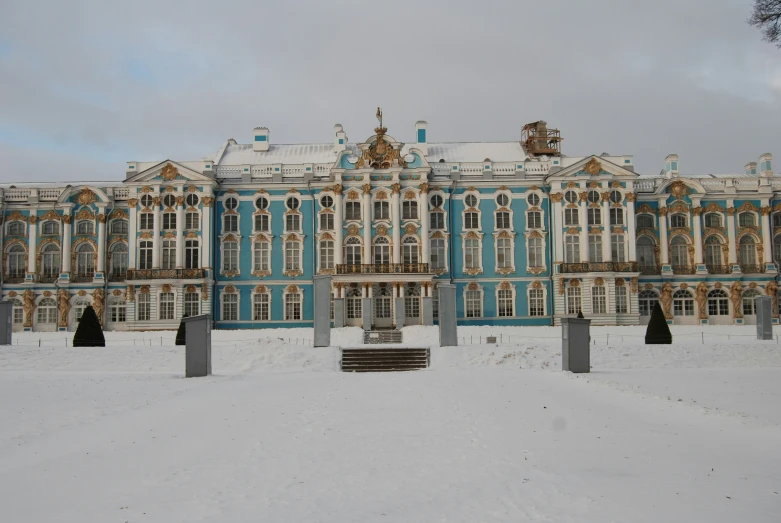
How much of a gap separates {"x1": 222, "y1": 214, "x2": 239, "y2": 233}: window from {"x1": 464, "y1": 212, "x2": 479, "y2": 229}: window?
1580 centimetres

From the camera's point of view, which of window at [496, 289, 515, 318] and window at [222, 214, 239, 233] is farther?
window at [222, 214, 239, 233]

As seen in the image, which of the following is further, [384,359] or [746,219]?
[746,219]

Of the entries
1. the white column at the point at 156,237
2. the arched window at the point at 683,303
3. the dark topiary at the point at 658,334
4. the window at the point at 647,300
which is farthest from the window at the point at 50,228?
the arched window at the point at 683,303

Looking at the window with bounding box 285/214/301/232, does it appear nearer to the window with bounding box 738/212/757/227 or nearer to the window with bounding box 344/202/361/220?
the window with bounding box 344/202/361/220

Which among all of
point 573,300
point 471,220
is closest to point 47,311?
point 471,220

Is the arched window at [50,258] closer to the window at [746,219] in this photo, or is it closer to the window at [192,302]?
the window at [192,302]

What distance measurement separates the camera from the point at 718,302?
4631 cm

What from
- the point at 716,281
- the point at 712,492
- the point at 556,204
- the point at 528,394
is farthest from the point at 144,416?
the point at 716,281

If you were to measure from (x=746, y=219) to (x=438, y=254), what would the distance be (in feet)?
71.6

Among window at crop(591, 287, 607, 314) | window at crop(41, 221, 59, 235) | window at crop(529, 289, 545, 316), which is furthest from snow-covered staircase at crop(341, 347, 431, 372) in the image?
window at crop(41, 221, 59, 235)

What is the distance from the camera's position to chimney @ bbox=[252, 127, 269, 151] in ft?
169

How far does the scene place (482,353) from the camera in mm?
24406

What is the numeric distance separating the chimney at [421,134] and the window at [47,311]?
91.7 feet

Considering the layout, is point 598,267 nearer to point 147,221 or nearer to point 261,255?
point 261,255
